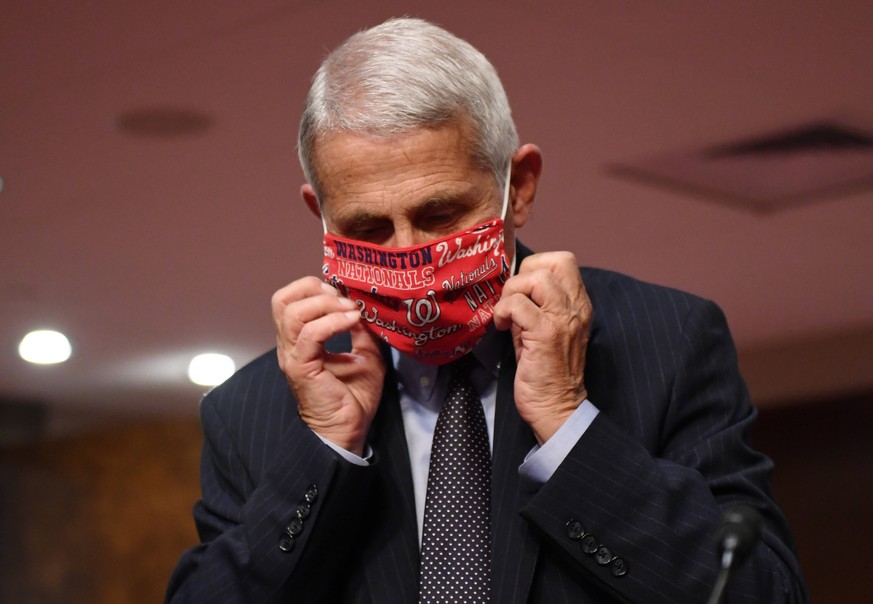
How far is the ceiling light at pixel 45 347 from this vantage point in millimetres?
7699

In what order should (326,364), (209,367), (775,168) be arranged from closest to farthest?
(326,364), (775,168), (209,367)

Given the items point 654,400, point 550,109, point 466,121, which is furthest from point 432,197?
point 550,109

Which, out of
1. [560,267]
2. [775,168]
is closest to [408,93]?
[560,267]

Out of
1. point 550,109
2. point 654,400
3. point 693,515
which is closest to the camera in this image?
point 693,515

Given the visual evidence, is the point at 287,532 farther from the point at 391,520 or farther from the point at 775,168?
the point at 775,168

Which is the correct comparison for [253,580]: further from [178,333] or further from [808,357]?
[808,357]

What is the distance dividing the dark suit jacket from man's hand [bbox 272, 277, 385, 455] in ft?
0.13

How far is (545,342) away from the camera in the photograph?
4.86 feet

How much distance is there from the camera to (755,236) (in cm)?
572

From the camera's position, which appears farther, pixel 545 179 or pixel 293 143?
pixel 545 179

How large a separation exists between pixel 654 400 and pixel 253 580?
1.74 feet

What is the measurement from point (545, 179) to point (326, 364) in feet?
11.4

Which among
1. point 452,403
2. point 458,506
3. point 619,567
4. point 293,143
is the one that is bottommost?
point 619,567

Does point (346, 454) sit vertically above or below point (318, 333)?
below
